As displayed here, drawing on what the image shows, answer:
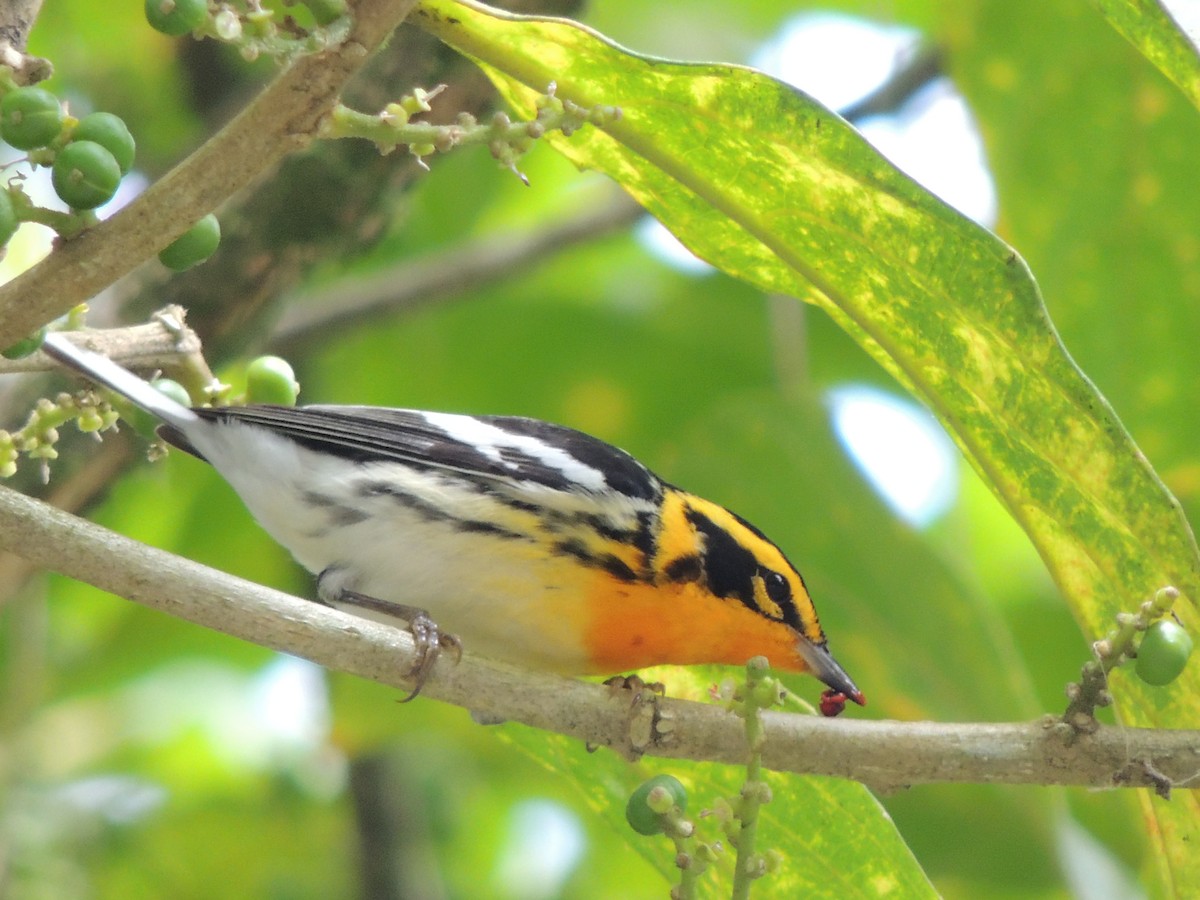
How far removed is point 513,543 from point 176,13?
4.90 ft

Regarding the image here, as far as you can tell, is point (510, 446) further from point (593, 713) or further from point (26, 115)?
point (26, 115)

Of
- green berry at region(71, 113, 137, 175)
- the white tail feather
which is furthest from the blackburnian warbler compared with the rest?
green berry at region(71, 113, 137, 175)

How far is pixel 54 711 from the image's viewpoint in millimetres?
4914

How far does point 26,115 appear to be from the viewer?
158cm

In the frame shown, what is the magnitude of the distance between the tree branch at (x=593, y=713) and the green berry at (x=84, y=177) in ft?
1.40

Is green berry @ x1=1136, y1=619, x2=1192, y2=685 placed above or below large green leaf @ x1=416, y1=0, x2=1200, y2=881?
below

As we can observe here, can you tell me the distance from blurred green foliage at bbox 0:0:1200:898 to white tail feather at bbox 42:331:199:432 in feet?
2.51

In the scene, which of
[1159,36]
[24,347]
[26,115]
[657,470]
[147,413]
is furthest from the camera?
[657,470]

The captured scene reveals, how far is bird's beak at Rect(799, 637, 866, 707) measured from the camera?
3043mm

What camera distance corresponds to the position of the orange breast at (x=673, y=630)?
282 cm

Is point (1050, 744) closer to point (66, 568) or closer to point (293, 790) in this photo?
point (66, 568)

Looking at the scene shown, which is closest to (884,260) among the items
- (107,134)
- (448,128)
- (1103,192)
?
(448,128)

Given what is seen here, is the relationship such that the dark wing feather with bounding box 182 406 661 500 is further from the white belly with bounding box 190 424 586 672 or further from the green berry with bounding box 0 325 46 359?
the green berry with bounding box 0 325 46 359

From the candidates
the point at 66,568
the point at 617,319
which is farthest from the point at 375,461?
the point at 617,319
